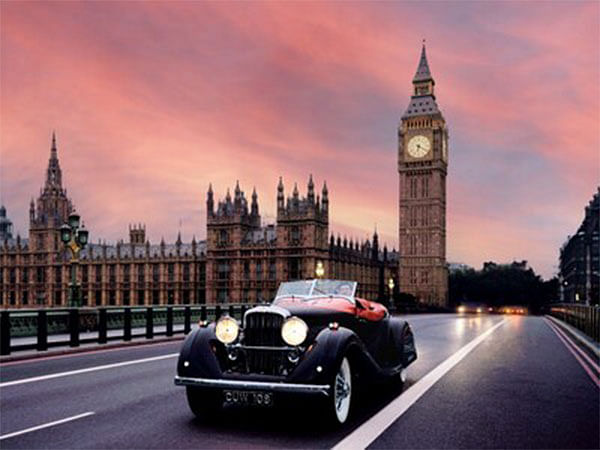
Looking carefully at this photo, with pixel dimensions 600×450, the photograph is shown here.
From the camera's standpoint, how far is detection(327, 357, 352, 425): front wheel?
7.65 metres

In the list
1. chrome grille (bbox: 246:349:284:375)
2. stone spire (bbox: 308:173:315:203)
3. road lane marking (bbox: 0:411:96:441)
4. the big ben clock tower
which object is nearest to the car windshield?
chrome grille (bbox: 246:349:284:375)

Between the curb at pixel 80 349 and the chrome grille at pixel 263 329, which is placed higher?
the chrome grille at pixel 263 329

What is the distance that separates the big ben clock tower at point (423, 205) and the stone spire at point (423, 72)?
30.5 ft

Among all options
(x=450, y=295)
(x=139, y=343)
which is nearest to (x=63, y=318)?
(x=139, y=343)

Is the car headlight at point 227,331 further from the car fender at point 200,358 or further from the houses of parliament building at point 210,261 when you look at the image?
the houses of parliament building at point 210,261

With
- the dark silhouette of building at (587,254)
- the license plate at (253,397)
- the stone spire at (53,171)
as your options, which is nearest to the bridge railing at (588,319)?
the license plate at (253,397)

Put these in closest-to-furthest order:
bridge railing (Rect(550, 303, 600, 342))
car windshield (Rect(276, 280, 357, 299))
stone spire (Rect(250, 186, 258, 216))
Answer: car windshield (Rect(276, 280, 357, 299)) → bridge railing (Rect(550, 303, 600, 342)) → stone spire (Rect(250, 186, 258, 216))

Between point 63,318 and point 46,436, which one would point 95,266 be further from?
point 46,436

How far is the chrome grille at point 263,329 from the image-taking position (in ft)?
25.9

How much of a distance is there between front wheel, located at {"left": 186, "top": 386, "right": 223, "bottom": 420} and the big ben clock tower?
120 m

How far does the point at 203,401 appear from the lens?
8250mm

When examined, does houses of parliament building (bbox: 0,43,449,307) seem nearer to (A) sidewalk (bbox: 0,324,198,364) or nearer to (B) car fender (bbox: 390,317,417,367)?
(A) sidewalk (bbox: 0,324,198,364)

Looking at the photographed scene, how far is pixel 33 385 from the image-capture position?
35.9ft

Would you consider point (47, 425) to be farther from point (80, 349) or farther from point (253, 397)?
point (80, 349)
